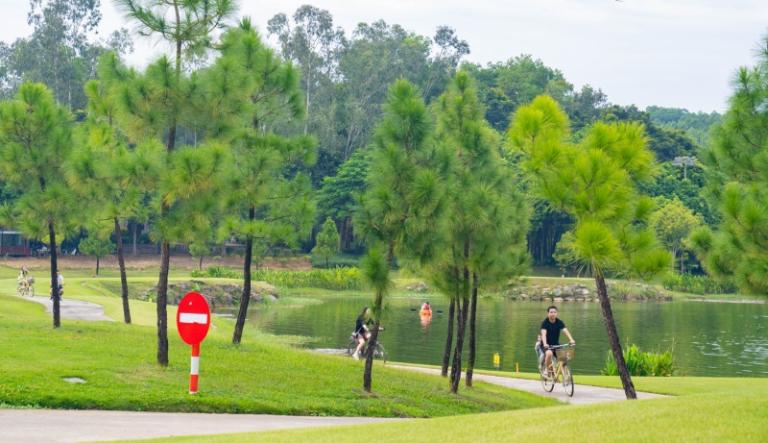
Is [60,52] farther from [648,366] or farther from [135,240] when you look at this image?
[648,366]

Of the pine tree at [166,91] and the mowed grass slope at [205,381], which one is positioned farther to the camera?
the pine tree at [166,91]

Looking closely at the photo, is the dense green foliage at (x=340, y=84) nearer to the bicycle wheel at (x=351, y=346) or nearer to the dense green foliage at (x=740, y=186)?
the bicycle wheel at (x=351, y=346)

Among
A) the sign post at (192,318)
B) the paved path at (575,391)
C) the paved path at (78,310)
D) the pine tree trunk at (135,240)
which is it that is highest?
the pine tree trunk at (135,240)

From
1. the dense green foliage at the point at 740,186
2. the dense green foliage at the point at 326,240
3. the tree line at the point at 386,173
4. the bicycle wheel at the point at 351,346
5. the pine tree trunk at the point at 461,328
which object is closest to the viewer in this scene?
the dense green foliage at the point at 740,186

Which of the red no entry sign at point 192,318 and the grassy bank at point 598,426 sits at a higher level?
the red no entry sign at point 192,318

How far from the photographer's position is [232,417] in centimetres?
1513

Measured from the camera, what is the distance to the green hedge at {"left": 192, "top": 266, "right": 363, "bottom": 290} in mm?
72000

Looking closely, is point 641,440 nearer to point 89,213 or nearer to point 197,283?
point 89,213

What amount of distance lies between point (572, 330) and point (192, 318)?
3549cm

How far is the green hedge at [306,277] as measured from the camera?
72000mm

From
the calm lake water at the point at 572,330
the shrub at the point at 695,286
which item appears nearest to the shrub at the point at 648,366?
the calm lake water at the point at 572,330

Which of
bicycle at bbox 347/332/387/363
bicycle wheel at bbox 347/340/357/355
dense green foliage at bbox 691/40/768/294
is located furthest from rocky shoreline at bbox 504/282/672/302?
dense green foliage at bbox 691/40/768/294

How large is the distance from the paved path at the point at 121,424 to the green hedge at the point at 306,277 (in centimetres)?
5614

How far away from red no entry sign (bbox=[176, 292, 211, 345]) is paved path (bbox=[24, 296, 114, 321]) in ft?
55.9
